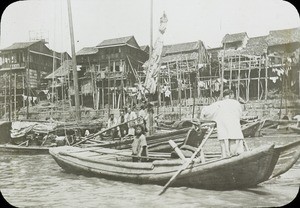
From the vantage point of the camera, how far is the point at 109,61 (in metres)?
5.82

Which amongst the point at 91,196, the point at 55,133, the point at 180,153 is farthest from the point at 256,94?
the point at 55,133

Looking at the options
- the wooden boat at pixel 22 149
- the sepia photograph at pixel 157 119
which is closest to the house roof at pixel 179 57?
the sepia photograph at pixel 157 119

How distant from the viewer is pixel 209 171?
179 inches

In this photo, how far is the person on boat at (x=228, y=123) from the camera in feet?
15.3

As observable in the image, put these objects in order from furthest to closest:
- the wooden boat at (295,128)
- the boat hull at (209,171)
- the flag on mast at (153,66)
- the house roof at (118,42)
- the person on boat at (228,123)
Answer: the house roof at (118,42) → the flag on mast at (153,66) → the wooden boat at (295,128) → the person on boat at (228,123) → the boat hull at (209,171)

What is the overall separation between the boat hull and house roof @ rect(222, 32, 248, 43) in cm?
162

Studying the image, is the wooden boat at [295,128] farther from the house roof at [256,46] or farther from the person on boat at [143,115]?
the person on boat at [143,115]

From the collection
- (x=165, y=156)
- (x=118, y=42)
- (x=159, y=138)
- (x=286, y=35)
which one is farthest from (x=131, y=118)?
(x=286, y=35)

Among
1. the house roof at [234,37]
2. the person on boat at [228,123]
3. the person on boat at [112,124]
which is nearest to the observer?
the person on boat at [228,123]

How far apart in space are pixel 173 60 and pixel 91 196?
7.41 feet

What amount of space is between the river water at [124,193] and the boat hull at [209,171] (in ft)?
0.30

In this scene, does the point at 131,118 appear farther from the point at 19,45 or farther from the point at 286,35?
the point at 286,35

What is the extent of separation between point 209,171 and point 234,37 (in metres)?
1.96

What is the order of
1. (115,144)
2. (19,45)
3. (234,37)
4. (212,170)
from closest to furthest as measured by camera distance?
(212,170) → (234,37) → (19,45) → (115,144)
